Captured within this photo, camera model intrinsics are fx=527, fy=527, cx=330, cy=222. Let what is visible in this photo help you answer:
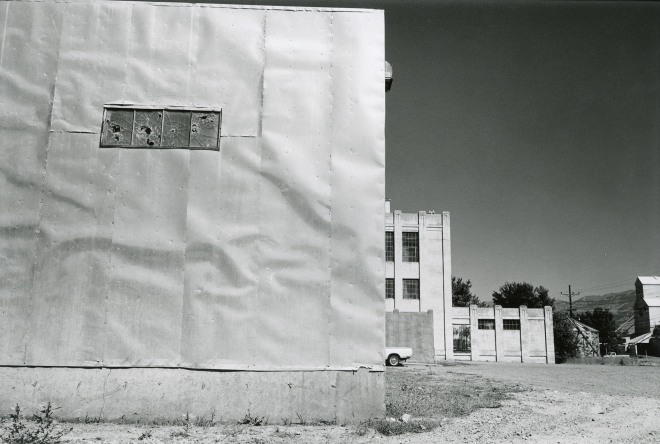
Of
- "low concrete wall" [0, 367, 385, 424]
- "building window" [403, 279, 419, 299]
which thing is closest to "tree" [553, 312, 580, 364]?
"building window" [403, 279, 419, 299]

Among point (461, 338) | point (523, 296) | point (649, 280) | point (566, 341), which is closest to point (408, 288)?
point (461, 338)

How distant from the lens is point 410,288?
4525cm

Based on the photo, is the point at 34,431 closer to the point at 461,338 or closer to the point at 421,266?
the point at 421,266

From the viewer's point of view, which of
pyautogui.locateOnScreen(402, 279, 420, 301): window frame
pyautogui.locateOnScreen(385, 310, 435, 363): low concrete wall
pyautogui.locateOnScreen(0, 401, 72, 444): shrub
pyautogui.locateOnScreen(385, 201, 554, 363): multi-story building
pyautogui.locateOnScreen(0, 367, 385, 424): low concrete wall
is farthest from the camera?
pyautogui.locateOnScreen(402, 279, 420, 301): window frame

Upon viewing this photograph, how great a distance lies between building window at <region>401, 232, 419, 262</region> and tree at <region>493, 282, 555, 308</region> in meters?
30.8

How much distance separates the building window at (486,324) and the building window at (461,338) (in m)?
1.10

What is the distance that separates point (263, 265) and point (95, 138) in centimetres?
340

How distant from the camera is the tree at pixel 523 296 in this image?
229 ft

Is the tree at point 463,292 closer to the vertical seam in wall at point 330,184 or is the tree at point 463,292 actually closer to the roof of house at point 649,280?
the roof of house at point 649,280

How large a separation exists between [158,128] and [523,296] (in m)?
69.0

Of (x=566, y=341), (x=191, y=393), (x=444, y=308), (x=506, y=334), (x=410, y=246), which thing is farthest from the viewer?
(x=566, y=341)

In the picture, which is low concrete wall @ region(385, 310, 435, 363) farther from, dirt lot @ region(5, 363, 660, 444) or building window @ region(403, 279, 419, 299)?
dirt lot @ region(5, 363, 660, 444)

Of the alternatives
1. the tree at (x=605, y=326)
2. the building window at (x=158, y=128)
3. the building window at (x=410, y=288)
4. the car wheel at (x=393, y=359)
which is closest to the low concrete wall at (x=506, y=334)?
the building window at (x=410, y=288)

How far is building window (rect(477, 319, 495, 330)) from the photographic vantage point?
44.5m
